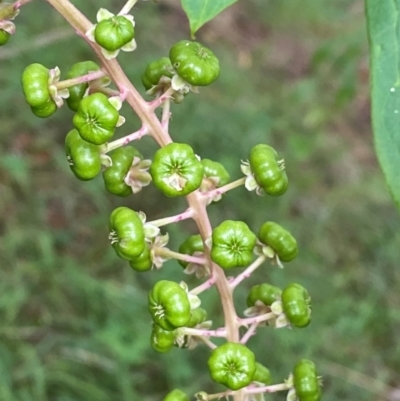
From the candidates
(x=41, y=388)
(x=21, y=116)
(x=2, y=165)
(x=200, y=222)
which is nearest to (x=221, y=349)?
(x=200, y=222)

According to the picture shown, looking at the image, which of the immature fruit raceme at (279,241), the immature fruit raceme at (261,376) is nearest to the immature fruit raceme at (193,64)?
the immature fruit raceme at (279,241)

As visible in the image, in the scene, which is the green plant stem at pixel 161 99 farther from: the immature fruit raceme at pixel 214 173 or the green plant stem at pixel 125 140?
the immature fruit raceme at pixel 214 173

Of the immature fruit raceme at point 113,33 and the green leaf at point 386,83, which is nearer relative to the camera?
the green leaf at point 386,83

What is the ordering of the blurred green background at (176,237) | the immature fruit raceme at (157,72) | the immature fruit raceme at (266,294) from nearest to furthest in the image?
the immature fruit raceme at (157,72) < the immature fruit raceme at (266,294) < the blurred green background at (176,237)

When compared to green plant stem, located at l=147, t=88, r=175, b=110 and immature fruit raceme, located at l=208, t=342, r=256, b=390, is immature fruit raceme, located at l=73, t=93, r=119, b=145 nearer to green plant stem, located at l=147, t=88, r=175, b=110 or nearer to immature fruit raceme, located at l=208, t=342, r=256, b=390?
green plant stem, located at l=147, t=88, r=175, b=110

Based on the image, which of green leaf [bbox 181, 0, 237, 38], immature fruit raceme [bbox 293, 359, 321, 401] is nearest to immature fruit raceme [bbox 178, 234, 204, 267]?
immature fruit raceme [bbox 293, 359, 321, 401]

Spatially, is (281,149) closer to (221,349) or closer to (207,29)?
(207,29)
